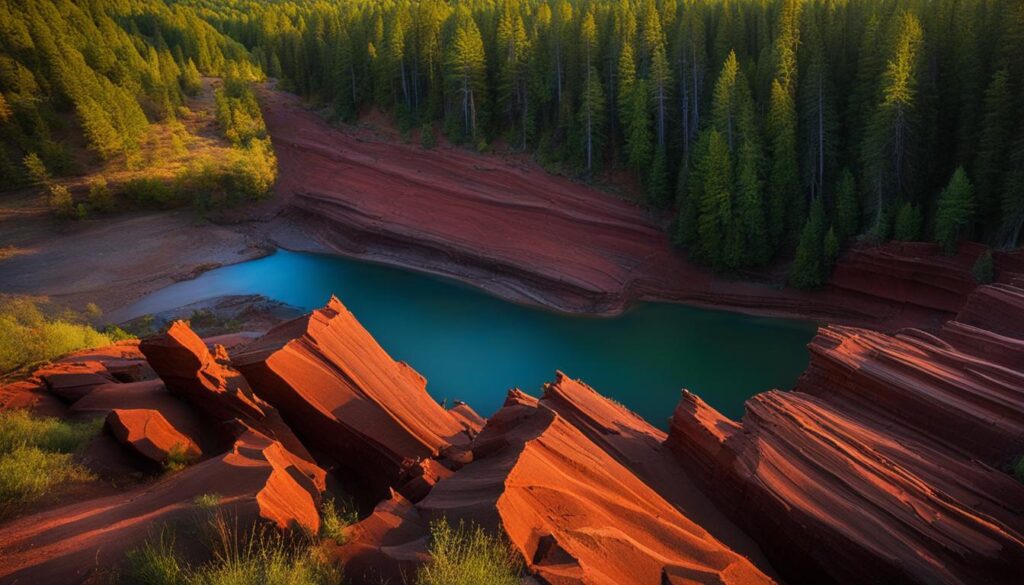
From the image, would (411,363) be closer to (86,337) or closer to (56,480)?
(86,337)

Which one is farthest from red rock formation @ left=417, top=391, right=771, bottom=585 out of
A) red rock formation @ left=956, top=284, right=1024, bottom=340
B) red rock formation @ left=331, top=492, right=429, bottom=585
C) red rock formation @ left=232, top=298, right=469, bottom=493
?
red rock formation @ left=956, top=284, right=1024, bottom=340

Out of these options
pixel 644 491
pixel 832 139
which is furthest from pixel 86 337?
pixel 832 139

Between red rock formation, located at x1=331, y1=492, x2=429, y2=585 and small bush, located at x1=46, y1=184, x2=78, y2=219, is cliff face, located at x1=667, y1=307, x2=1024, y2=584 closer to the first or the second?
red rock formation, located at x1=331, y1=492, x2=429, y2=585

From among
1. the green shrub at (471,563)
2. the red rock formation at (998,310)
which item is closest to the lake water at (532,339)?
the red rock formation at (998,310)

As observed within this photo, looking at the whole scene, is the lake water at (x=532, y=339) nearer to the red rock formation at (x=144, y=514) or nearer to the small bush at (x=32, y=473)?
the red rock formation at (x=144, y=514)

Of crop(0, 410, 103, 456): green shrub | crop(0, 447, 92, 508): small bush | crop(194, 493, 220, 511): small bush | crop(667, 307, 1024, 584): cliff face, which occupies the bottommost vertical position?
crop(0, 410, 103, 456): green shrub

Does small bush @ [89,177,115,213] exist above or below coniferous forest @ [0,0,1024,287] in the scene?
below
